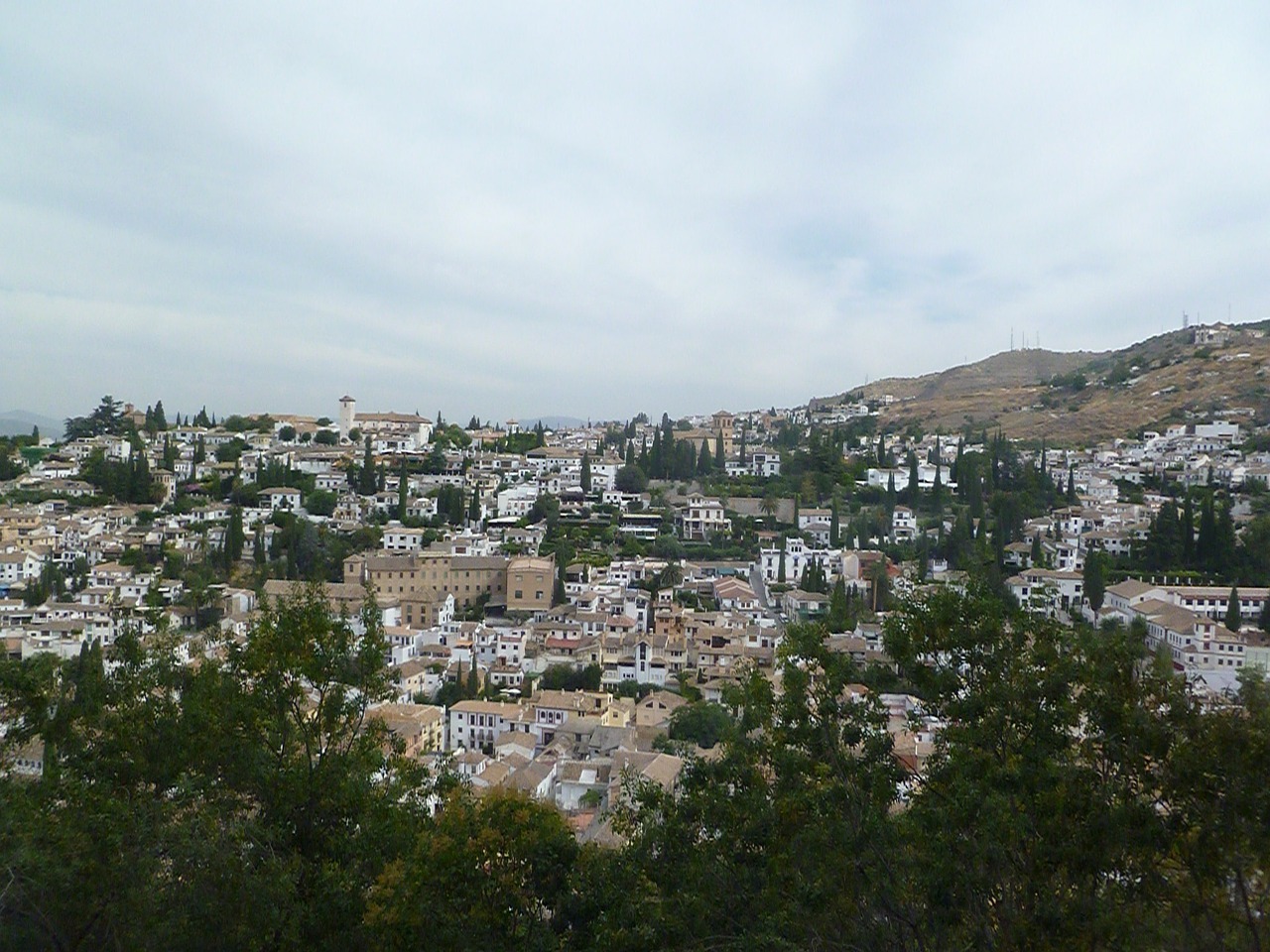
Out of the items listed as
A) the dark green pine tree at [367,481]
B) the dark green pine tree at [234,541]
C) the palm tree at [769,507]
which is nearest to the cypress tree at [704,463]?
the palm tree at [769,507]

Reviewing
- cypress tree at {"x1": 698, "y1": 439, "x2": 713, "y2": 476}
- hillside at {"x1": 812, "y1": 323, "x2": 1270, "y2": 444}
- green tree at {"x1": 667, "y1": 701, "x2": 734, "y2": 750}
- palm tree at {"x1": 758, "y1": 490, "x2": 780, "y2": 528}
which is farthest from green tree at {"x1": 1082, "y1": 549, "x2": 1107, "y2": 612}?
hillside at {"x1": 812, "y1": 323, "x2": 1270, "y2": 444}

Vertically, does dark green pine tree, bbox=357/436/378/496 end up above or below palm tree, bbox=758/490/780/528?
above

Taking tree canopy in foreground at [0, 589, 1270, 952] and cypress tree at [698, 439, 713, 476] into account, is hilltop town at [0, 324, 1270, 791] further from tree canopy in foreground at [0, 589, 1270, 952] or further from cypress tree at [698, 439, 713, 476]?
tree canopy in foreground at [0, 589, 1270, 952]

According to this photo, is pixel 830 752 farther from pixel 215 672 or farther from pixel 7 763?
pixel 7 763

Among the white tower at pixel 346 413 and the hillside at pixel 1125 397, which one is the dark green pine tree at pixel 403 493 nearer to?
the white tower at pixel 346 413

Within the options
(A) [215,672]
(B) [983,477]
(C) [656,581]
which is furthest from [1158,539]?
(A) [215,672]

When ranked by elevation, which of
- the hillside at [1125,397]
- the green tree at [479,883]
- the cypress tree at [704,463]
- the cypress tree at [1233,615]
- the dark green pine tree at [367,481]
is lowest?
the cypress tree at [1233,615]

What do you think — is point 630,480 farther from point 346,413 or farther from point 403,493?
point 346,413

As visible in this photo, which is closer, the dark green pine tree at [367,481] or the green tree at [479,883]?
the green tree at [479,883]

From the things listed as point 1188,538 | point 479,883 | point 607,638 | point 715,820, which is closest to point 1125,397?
point 1188,538
